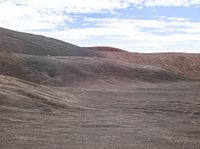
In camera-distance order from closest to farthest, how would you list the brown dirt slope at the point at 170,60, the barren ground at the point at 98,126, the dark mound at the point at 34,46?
the barren ground at the point at 98,126, the dark mound at the point at 34,46, the brown dirt slope at the point at 170,60

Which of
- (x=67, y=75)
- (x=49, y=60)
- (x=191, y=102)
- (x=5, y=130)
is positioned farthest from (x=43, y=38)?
(x=5, y=130)

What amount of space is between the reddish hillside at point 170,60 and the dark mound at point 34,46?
3410 mm

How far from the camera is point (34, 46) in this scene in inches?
1628

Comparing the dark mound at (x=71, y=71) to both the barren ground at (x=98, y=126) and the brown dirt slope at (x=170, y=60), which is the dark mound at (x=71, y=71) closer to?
the brown dirt slope at (x=170, y=60)

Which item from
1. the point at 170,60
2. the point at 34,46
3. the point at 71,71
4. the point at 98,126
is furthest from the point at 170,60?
the point at 98,126

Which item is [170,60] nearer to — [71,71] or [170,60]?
[170,60]

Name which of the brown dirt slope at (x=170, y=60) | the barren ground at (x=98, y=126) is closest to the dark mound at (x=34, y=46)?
the brown dirt slope at (x=170, y=60)

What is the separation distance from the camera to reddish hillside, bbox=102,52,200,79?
45000mm

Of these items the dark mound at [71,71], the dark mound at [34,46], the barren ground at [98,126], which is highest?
the dark mound at [34,46]

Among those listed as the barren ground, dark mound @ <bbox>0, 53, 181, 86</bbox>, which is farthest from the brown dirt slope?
the barren ground

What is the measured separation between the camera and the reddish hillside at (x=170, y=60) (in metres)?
45.0

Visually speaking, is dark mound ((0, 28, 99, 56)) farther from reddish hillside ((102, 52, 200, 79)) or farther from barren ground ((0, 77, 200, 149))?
barren ground ((0, 77, 200, 149))

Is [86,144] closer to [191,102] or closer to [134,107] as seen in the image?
[134,107]

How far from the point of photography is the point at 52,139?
903cm
